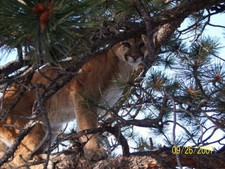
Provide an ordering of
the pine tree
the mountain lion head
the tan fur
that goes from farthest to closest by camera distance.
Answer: the mountain lion head, the tan fur, the pine tree

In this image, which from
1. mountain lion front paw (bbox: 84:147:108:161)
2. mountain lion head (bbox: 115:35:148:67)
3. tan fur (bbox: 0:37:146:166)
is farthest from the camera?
mountain lion head (bbox: 115:35:148:67)

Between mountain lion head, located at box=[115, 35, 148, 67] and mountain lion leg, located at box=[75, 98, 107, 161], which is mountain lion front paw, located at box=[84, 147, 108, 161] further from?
mountain lion head, located at box=[115, 35, 148, 67]

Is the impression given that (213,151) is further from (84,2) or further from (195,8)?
(84,2)

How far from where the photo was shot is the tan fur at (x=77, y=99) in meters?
3.77

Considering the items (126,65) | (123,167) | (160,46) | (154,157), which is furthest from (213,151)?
(126,65)

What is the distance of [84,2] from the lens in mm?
1514

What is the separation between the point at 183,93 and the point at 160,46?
67cm

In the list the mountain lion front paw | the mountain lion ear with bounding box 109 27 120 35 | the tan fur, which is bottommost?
the mountain lion front paw

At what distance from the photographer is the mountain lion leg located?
3396mm

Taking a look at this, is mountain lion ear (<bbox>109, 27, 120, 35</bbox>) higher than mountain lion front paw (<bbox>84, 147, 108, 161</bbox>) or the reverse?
higher

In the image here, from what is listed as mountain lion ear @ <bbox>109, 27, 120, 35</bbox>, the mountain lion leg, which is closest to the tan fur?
the mountain lion leg

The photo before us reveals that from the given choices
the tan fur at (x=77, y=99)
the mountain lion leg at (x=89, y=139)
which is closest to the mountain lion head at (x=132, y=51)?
the tan fur at (x=77, y=99)

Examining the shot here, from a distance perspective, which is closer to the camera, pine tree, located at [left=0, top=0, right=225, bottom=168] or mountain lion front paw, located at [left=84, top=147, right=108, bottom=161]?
pine tree, located at [left=0, top=0, right=225, bottom=168]

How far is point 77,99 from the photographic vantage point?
3.88 metres
